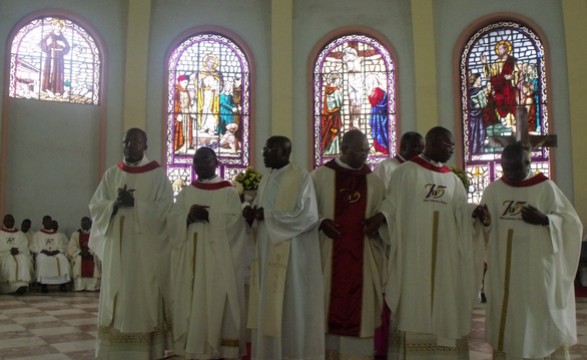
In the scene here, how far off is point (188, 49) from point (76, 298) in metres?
5.66

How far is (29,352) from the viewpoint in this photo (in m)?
5.12

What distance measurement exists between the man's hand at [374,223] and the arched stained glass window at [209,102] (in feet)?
27.0

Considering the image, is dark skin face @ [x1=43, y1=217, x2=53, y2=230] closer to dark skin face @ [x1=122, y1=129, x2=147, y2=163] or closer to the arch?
the arch

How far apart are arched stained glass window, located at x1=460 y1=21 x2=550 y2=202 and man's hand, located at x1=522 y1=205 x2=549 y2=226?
315 inches

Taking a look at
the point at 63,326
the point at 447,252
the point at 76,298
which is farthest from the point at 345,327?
the point at 76,298

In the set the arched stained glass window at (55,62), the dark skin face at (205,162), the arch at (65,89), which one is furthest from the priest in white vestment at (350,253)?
the arched stained glass window at (55,62)

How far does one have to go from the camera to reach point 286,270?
4461 mm

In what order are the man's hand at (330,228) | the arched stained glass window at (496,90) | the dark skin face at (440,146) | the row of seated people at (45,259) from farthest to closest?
the arched stained glass window at (496,90) < the row of seated people at (45,259) < the dark skin face at (440,146) < the man's hand at (330,228)

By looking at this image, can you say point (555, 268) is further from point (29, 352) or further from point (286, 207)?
point (29, 352)

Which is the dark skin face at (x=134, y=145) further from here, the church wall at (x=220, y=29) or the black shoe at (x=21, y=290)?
the church wall at (x=220, y=29)

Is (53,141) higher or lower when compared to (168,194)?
higher

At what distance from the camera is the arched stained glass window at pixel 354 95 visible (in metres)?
12.7

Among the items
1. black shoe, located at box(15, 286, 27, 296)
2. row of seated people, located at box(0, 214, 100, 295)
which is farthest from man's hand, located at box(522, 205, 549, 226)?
black shoe, located at box(15, 286, 27, 296)

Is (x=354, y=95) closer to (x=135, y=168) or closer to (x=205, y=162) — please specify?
(x=205, y=162)
